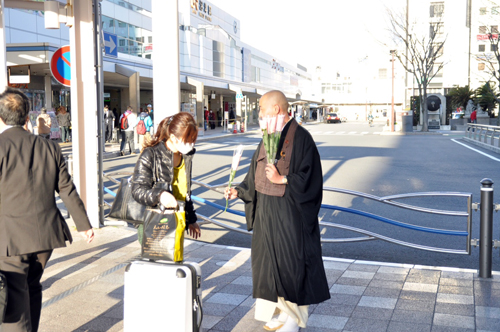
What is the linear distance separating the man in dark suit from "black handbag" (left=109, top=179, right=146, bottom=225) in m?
0.96

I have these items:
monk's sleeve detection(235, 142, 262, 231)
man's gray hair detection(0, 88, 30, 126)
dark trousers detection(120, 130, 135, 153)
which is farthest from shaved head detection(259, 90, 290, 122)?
dark trousers detection(120, 130, 135, 153)

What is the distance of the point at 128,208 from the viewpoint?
13.5 feet

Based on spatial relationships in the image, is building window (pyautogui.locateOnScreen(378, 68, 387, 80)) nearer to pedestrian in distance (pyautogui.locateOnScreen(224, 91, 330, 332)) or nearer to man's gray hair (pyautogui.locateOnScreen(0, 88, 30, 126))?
pedestrian in distance (pyautogui.locateOnScreen(224, 91, 330, 332))

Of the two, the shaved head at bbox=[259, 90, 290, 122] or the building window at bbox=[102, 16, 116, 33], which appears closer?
the shaved head at bbox=[259, 90, 290, 122]

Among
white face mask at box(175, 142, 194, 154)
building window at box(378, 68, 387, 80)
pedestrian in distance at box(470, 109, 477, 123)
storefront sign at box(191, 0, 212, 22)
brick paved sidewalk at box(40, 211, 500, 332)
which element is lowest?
brick paved sidewalk at box(40, 211, 500, 332)

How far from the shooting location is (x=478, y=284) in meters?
4.86

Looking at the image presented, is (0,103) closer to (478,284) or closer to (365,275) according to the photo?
(365,275)

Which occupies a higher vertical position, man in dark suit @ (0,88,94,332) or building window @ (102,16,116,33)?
building window @ (102,16,116,33)

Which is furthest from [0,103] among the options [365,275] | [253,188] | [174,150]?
[365,275]

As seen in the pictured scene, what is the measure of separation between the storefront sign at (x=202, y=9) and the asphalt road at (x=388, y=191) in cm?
3107

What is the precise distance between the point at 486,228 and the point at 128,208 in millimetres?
3298

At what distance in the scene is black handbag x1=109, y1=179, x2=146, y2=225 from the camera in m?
4.07

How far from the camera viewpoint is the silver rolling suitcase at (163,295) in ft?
9.69

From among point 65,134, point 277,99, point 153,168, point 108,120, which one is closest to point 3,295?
point 153,168
